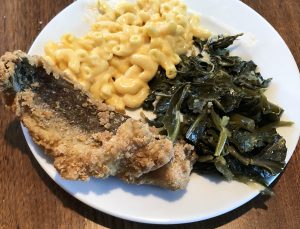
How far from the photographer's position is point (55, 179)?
192cm

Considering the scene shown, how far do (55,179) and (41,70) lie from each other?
56 cm

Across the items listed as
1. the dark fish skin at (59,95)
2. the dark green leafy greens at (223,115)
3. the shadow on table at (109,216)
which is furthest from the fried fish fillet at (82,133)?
the shadow on table at (109,216)

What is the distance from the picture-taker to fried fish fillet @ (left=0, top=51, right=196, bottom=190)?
1783 millimetres

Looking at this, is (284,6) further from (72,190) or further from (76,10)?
(72,190)

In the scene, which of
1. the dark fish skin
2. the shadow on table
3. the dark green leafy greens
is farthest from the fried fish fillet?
the shadow on table

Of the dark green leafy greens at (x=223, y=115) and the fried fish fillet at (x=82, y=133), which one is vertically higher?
the dark green leafy greens at (x=223, y=115)

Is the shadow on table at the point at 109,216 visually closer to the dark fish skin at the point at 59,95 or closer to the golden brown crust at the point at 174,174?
the golden brown crust at the point at 174,174

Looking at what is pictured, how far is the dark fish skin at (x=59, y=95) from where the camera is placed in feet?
6.35

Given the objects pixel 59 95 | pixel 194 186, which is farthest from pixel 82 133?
pixel 194 186

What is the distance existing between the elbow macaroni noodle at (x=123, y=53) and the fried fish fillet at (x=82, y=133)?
221 millimetres

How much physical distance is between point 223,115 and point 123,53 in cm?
70

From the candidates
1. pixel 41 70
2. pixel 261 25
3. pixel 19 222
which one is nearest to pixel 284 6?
pixel 261 25

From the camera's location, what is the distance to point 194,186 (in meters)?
1.96

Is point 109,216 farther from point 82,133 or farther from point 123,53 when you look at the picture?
point 123,53
